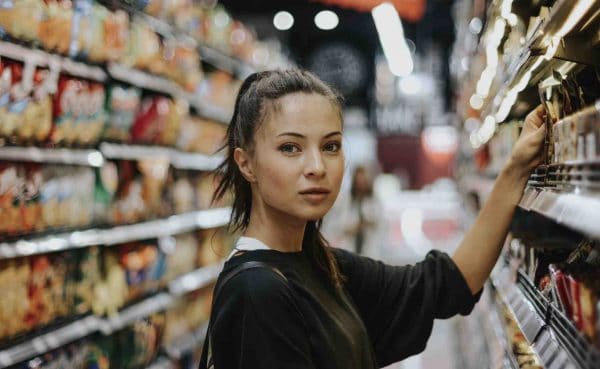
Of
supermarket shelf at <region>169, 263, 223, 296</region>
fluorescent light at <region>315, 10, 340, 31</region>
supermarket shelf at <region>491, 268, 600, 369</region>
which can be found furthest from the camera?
fluorescent light at <region>315, 10, 340, 31</region>

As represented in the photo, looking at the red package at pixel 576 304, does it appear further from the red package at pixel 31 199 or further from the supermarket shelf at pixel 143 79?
the supermarket shelf at pixel 143 79

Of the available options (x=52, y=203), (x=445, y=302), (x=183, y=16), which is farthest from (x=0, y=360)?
(x=183, y=16)

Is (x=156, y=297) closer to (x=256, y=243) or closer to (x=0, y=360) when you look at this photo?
(x=0, y=360)

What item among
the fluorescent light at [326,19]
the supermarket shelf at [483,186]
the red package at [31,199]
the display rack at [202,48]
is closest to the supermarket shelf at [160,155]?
the red package at [31,199]

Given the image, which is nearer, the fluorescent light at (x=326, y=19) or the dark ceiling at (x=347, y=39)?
the dark ceiling at (x=347, y=39)

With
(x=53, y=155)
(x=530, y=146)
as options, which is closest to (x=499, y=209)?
(x=530, y=146)

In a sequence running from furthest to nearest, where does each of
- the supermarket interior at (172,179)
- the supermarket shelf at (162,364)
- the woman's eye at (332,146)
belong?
the supermarket shelf at (162,364) < the woman's eye at (332,146) < the supermarket interior at (172,179)

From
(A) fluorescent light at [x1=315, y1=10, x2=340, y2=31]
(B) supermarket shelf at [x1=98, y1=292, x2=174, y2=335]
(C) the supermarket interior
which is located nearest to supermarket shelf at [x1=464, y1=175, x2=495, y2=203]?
(C) the supermarket interior

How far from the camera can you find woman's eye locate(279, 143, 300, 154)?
1.62m

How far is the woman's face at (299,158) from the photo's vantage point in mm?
1599

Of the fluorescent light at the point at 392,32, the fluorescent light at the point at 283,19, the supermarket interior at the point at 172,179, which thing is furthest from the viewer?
the fluorescent light at the point at 283,19

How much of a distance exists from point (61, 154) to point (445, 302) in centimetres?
185

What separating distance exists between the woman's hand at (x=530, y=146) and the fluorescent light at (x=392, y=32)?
5.83 meters

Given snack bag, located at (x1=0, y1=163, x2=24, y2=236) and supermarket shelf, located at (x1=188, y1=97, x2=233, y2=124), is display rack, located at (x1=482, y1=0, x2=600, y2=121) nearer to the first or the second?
snack bag, located at (x1=0, y1=163, x2=24, y2=236)
